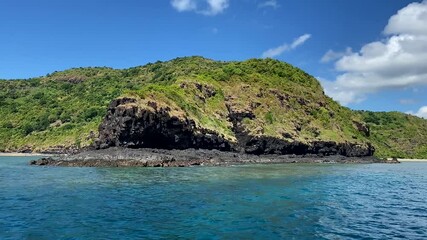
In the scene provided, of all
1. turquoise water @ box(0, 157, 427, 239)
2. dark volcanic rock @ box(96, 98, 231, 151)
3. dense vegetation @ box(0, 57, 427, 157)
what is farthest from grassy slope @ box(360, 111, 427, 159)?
turquoise water @ box(0, 157, 427, 239)

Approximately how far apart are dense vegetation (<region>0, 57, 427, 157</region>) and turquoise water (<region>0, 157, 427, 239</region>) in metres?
47.4

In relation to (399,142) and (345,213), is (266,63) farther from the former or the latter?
(345,213)

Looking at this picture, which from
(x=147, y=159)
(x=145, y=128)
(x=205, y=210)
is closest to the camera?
(x=205, y=210)

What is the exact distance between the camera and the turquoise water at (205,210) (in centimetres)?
2283

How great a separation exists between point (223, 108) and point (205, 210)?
79.9 meters

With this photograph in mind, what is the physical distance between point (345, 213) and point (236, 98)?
8702 centimetres

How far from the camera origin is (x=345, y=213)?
29719mm

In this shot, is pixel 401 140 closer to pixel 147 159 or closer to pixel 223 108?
pixel 223 108

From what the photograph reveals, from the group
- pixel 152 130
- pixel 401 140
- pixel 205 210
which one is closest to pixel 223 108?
pixel 152 130

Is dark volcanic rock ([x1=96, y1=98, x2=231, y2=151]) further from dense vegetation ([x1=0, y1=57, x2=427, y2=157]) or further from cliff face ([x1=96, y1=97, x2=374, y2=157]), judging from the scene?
dense vegetation ([x1=0, y1=57, x2=427, y2=157])

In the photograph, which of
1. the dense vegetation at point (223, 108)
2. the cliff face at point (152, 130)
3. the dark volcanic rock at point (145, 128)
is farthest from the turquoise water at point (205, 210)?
the dense vegetation at point (223, 108)

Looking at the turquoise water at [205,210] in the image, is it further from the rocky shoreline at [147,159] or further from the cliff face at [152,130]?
the cliff face at [152,130]

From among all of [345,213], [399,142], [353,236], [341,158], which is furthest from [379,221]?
[399,142]

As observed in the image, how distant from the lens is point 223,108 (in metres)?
109
